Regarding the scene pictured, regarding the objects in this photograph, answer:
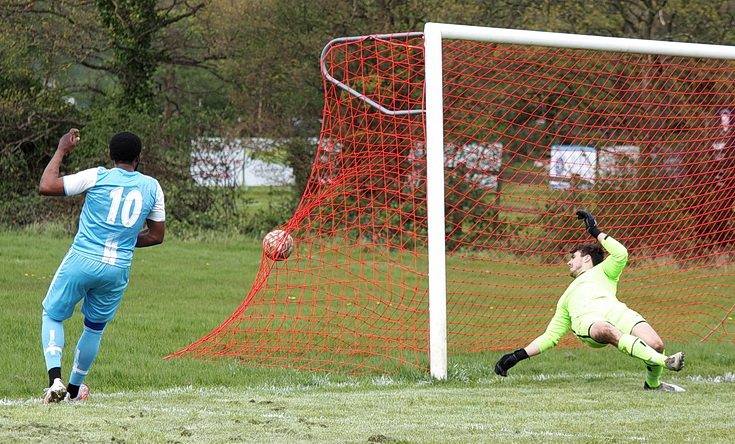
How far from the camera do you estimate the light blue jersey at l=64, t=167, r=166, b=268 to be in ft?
21.4

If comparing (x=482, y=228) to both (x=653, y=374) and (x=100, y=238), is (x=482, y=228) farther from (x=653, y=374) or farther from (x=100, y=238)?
(x=100, y=238)

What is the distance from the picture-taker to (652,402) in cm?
690

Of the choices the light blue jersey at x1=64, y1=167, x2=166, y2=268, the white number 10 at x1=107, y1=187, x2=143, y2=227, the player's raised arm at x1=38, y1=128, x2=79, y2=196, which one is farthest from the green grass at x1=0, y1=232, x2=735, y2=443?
the player's raised arm at x1=38, y1=128, x2=79, y2=196

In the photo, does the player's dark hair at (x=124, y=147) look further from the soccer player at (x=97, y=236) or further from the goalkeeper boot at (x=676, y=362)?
the goalkeeper boot at (x=676, y=362)

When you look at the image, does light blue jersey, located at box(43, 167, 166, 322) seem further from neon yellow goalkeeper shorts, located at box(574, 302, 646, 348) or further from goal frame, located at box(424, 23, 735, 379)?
neon yellow goalkeeper shorts, located at box(574, 302, 646, 348)

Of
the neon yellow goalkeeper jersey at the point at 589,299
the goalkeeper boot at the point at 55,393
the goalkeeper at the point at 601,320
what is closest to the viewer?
the goalkeeper boot at the point at 55,393

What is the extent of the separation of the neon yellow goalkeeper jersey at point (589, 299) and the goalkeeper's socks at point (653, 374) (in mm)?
490

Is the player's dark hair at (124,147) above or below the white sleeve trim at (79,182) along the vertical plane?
above

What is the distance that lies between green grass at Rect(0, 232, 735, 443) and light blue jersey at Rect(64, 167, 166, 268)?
3.13ft

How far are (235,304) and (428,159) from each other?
16.4 ft

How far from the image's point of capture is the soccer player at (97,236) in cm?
648

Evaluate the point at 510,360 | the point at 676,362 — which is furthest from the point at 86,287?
the point at 676,362

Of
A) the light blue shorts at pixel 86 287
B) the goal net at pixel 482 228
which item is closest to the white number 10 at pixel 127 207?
the light blue shorts at pixel 86 287

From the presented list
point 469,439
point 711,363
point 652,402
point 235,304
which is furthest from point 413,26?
point 469,439
